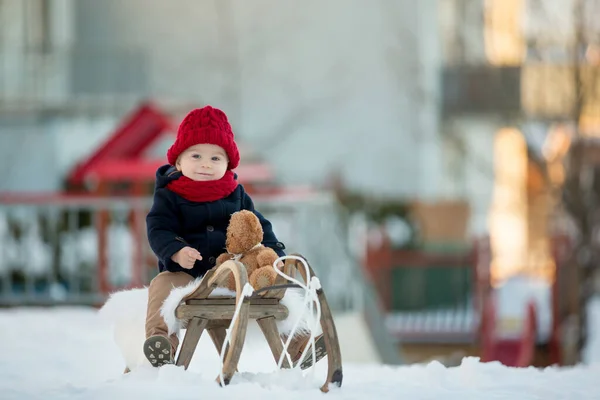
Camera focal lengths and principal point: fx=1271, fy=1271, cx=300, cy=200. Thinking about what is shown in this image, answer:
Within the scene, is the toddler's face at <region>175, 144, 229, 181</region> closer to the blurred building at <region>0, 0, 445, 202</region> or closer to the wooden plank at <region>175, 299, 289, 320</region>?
the wooden plank at <region>175, 299, 289, 320</region>

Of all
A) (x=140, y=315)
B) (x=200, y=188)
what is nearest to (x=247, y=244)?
(x=200, y=188)

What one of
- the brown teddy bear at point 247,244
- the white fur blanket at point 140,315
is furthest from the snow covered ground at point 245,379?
the brown teddy bear at point 247,244

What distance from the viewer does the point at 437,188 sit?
1883 centimetres

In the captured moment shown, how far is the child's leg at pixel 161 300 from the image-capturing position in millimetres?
5262

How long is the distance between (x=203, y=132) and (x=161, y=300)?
734 mm

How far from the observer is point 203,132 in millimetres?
5418

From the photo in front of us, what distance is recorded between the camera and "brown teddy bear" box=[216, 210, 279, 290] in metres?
5.24

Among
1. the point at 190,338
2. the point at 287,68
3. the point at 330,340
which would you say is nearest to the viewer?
the point at 330,340

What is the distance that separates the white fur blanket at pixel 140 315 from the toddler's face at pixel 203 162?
0.45m

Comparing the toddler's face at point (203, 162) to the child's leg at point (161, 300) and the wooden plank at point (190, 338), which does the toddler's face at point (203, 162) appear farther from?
the wooden plank at point (190, 338)

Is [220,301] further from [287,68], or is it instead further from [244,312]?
[287,68]

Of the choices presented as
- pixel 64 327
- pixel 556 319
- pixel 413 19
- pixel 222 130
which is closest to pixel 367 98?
pixel 413 19

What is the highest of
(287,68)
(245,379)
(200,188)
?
(200,188)

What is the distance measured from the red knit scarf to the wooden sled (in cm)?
41
